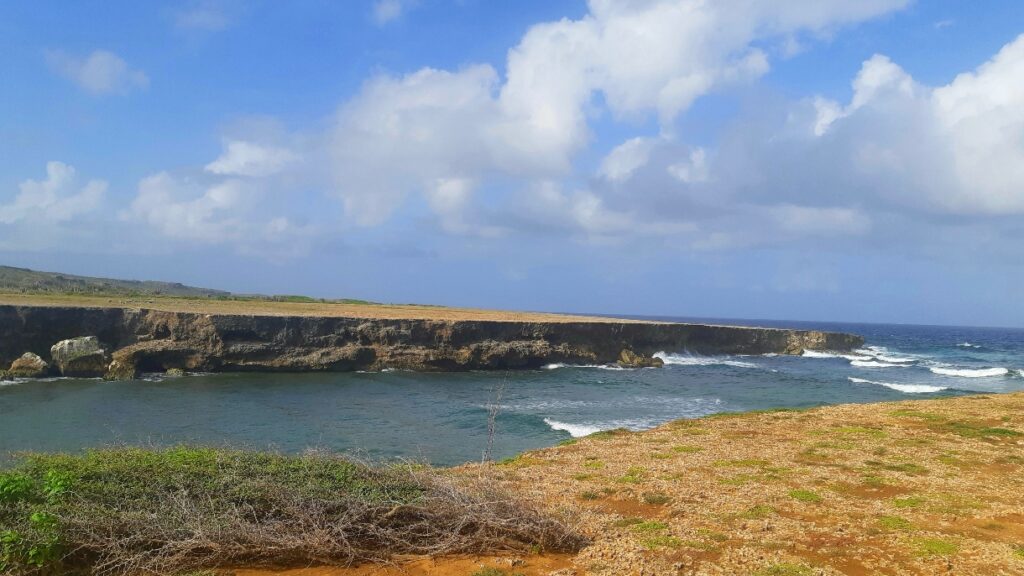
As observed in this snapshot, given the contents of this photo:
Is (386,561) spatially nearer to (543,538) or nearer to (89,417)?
(543,538)

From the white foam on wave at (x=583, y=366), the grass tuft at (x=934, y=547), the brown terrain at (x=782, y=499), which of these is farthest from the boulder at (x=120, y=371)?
the grass tuft at (x=934, y=547)

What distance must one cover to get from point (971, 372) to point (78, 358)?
61.6 m

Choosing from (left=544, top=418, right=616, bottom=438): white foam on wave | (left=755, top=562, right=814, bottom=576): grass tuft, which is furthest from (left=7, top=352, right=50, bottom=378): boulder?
(left=755, top=562, right=814, bottom=576): grass tuft

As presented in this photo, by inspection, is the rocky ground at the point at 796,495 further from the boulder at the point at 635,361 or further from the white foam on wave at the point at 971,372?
the white foam on wave at the point at 971,372

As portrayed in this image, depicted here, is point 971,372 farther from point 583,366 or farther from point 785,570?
point 785,570

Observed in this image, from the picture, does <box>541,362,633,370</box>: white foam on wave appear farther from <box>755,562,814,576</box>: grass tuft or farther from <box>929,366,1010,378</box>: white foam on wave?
<box>755,562,814,576</box>: grass tuft

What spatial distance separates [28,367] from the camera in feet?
103

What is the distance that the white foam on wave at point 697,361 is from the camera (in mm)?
48000

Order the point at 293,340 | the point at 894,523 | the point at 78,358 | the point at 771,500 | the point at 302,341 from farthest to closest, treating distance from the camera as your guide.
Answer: the point at 302,341 < the point at 293,340 < the point at 78,358 < the point at 771,500 < the point at 894,523

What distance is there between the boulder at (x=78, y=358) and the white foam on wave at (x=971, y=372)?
57.1 m

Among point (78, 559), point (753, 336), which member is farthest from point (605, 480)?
point (753, 336)

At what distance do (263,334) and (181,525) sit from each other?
3408 centimetres

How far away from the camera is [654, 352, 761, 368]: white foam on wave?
157 ft

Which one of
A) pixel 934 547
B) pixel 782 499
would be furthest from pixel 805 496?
pixel 934 547
